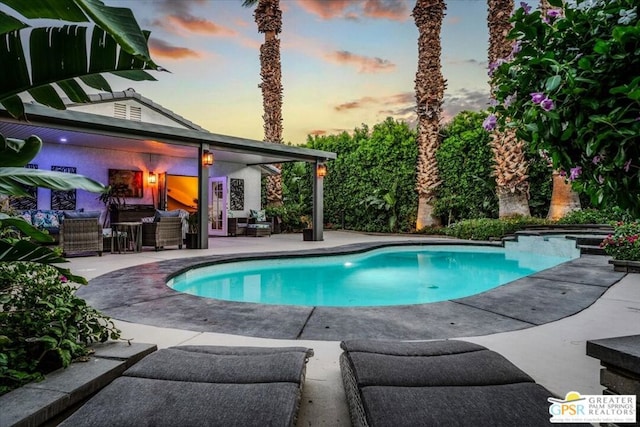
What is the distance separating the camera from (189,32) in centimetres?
1427

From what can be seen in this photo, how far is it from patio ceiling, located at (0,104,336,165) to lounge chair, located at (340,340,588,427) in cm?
558

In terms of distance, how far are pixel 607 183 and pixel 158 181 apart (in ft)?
47.0

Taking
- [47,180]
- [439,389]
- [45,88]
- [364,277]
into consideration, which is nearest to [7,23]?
[45,88]

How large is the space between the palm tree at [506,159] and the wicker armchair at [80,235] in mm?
12258

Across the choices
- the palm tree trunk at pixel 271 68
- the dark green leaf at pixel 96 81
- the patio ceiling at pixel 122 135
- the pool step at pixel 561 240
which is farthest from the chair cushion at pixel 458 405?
the palm tree trunk at pixel 271 68

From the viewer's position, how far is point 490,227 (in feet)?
40.5

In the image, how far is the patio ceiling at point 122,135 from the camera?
A: 7.28m

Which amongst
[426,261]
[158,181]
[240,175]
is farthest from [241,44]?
[426,261]

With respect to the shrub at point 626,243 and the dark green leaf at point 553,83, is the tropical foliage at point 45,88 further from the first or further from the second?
the shrub at point 626,243

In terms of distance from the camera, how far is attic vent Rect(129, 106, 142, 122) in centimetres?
1271

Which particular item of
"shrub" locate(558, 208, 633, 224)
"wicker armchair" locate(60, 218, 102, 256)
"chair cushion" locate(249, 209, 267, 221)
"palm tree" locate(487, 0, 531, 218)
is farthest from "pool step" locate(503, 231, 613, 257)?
"wicker armchair" locate(60, 218, 102, 256)

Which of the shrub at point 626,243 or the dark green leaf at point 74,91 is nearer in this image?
the dark green leaf at point 74,91

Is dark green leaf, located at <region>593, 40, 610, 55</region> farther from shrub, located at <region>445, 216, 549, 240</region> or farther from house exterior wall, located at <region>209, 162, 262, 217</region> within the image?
house exterior wall, located at <region>209, 162, 262, 217</region>

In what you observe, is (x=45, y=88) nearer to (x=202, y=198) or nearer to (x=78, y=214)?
(x=78, y=214)
